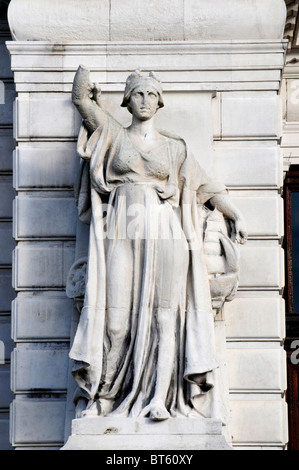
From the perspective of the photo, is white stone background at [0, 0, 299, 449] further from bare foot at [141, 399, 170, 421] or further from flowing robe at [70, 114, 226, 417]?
bare foot at [141, 399, 170, 421]

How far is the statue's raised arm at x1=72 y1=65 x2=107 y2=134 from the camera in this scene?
22.2 meters

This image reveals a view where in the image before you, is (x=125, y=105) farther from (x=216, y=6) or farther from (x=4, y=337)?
(x=4, y=337)

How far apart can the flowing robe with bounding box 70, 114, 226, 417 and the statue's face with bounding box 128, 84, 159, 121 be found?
346 mm

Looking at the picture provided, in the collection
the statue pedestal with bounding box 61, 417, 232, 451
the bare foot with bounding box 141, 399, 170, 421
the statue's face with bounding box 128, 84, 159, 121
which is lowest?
the statue pedestal with bounding box 61, 417, 232, 451

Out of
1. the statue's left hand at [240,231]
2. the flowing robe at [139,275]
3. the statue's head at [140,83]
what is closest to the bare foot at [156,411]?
the flowing robe at [139,275]

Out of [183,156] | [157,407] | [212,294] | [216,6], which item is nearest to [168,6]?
[216,6]

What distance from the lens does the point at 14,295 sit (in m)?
24.7

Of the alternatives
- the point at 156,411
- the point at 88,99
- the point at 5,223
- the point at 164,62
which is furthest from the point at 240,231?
the point at 5,223

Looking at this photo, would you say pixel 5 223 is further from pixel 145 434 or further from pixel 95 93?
pixel 145 434

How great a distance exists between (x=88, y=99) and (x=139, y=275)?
7.79 ft

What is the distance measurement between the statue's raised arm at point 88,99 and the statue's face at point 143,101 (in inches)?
17.4

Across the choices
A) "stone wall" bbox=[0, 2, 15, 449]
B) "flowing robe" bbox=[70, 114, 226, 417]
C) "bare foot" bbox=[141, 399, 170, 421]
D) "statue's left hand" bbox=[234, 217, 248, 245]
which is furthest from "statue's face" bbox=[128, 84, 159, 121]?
"bare foot" bbox=[141, 399, 170, 421]

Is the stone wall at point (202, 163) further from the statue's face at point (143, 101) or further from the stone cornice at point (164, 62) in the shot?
the statue's face at point (143, 101)

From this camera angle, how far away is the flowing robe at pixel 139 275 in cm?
2192
